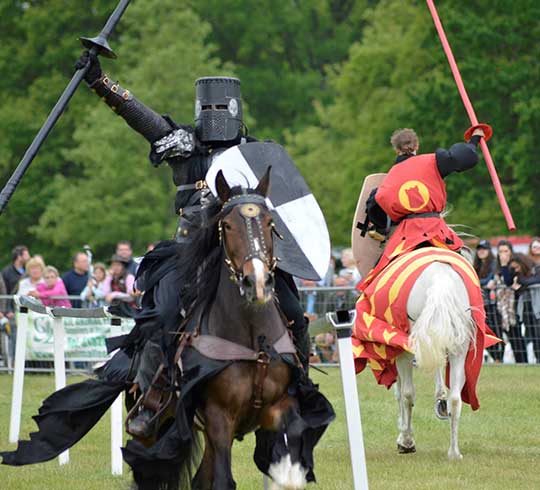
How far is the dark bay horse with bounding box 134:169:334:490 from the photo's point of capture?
23.3 ft

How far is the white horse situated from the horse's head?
3293 mm

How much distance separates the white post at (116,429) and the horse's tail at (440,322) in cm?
221

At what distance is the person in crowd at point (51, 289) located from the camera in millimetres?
18406

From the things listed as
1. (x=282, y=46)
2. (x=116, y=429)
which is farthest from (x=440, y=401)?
(x=282, y=46)

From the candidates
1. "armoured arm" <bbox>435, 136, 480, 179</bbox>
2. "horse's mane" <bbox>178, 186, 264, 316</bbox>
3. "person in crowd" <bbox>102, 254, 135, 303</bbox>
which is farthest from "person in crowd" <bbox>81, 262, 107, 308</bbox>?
"horse's mane" <bbox>178, 186, 264, 316</bbox>

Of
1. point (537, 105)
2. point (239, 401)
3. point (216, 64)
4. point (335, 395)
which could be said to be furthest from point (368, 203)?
point (216, 64)

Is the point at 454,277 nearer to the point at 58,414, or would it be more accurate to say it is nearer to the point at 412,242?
the point at 412,242

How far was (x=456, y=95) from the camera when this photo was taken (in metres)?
32.0

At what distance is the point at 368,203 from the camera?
11.7 m

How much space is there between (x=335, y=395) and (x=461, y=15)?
59.9ft

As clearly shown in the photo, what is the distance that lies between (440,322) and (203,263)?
316cm

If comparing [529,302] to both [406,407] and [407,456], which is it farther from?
[407,456]

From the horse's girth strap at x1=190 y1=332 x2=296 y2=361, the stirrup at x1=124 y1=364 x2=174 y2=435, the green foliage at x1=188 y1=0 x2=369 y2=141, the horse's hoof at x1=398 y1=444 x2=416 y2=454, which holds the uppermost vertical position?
the green foliage at x1=188 y1=0 x2=369 y2=141

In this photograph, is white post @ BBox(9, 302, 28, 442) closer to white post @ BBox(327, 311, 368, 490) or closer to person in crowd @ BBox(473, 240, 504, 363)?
white post @ BBox(327, 311, 368, 490)
